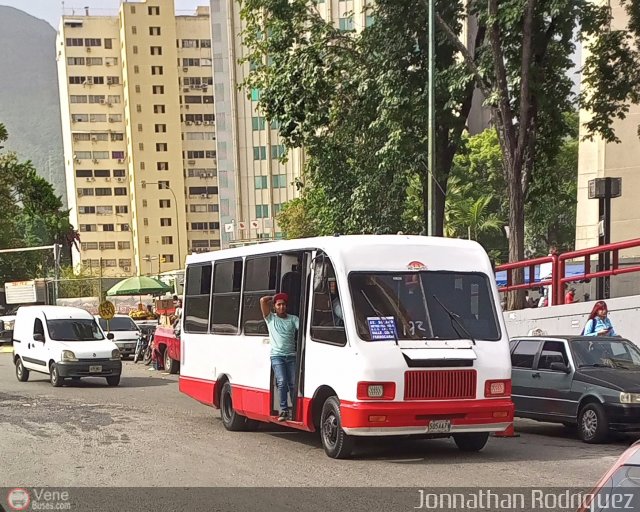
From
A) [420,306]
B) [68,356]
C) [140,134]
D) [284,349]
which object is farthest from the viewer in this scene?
[140,134]

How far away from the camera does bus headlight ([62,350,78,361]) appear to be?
22.1 m

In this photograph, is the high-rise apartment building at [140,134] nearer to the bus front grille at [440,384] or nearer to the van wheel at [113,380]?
the van wheel at [113,380]

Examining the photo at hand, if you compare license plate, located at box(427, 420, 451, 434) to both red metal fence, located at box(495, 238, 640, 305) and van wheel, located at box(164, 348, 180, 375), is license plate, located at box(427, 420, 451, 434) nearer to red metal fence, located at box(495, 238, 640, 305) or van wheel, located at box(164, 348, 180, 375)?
red metal fence, located at box(495, 238, 640, 305)

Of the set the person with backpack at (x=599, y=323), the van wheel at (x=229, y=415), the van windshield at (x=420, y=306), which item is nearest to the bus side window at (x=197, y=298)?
the van wheel at (x=229, y=415)

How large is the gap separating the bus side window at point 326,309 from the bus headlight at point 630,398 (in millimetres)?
3951

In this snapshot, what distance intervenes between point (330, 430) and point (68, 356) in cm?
1272

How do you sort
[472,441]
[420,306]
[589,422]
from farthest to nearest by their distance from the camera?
[589,422] → [472,441] → [420,306]

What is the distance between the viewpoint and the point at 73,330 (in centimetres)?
2369

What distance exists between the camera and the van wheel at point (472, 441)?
36.8 ft

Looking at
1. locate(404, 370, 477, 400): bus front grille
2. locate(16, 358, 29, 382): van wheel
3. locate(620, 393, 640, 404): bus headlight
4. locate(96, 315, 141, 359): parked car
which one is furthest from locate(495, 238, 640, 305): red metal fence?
locate(96, 315, 141, 359): parked car

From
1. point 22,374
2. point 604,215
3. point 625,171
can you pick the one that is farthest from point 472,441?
point 625,171

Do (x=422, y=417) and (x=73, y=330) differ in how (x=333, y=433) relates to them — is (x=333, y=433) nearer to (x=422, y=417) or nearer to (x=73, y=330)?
(x=422, y=417)

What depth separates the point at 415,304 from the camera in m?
11.1

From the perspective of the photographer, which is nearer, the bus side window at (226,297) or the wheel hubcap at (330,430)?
the wheel hubcap at (330,430)
